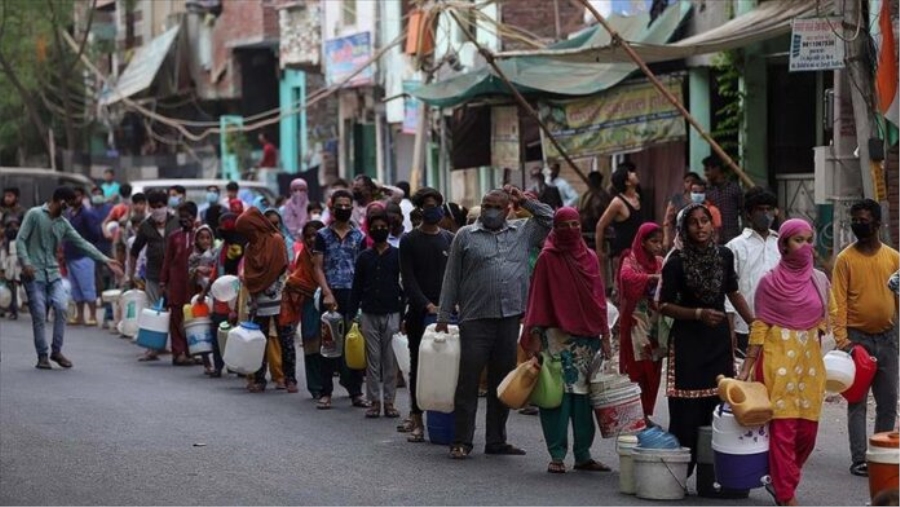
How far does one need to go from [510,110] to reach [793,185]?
5080 millimetres

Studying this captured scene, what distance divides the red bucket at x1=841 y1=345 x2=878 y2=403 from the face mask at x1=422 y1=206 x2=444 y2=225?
3614mm

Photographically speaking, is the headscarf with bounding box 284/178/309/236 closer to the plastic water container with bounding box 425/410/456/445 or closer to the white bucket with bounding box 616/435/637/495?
the plastic water container with bounding box 425/410/456/445

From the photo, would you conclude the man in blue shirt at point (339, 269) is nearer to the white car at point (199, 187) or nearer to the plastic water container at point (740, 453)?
the plastic water container at point (740, 453)

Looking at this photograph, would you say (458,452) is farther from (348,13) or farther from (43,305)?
(348,13)

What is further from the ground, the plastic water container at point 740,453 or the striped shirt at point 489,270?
the striped shirt at point 489,270

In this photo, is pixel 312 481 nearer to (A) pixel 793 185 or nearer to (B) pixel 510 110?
(A) pixel 793 185

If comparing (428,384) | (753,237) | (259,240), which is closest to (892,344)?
(753,237)

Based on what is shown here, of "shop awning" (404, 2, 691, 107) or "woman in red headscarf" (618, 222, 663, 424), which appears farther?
"shop awning" (404, 2, 691, 107)

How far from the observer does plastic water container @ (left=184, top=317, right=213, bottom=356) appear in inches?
723

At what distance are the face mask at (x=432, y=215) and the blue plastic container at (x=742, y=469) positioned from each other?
4055 mm

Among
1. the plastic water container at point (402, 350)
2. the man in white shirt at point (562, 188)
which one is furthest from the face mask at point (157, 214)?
the plastic water container at point (402, 350)

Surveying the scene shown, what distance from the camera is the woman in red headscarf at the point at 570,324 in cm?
1118

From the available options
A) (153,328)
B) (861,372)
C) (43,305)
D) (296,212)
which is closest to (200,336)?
(153,328)

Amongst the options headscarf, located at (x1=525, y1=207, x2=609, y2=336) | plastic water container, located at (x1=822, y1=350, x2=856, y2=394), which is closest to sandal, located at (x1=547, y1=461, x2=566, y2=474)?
headscarf, located at (x1=525, y1=207, x2=609, y2=336)
